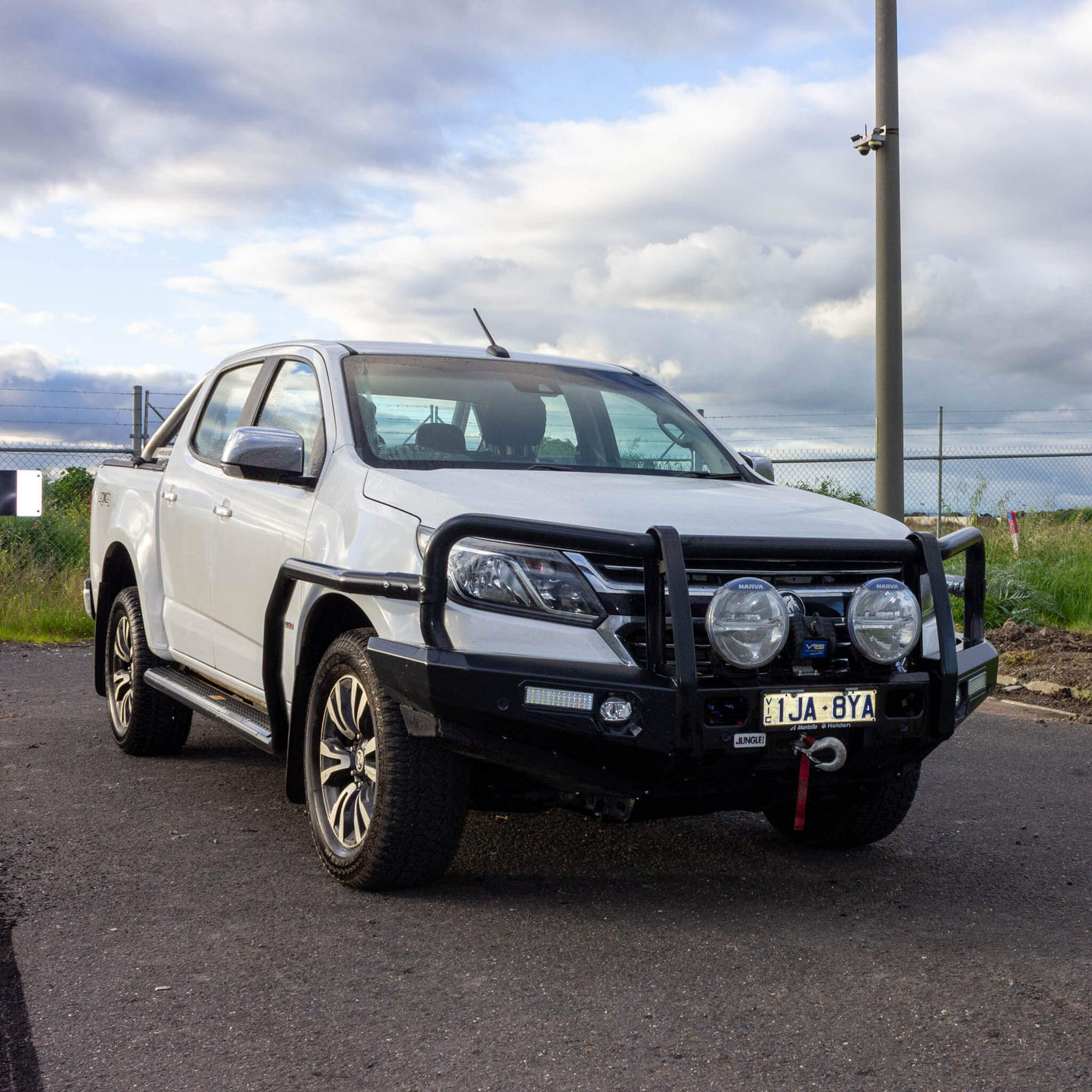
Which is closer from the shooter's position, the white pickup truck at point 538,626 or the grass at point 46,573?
the white pickup truck at point 538,626

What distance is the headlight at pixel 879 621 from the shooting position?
12.3ft

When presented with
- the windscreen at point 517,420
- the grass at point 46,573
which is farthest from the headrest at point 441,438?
the grass at point 46,573

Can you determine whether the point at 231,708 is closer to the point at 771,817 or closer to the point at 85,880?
the point at 85,880

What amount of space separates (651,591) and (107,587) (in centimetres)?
409

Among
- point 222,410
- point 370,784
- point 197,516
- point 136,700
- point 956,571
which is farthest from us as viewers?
point 956,571

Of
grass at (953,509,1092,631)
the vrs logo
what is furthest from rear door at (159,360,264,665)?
grass at (953,509,1092,631)

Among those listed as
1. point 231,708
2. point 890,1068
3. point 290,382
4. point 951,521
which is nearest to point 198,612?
point 231,708

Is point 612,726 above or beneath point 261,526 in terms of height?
beneath

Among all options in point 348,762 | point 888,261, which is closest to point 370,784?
point 348,762

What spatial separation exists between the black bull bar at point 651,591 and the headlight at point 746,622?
0.38 ft

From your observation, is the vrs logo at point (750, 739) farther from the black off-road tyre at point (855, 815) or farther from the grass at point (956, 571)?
the grass at point (956, 571)

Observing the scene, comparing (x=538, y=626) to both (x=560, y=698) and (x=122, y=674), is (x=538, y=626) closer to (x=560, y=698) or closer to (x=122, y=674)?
(x=560, y=698)

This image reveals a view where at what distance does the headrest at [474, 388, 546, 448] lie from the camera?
→ 16.0ft

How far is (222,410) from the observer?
19.4ft
